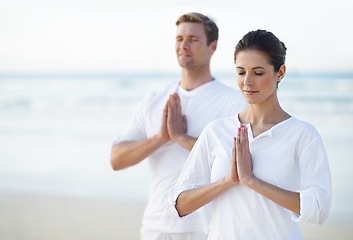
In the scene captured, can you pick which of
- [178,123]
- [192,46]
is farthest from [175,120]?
[192,46]

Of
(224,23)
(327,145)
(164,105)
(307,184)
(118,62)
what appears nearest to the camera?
(307,184)

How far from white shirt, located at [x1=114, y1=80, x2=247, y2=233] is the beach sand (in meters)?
2.51

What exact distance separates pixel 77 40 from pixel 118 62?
1771 mm

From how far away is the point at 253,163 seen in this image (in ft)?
6.52

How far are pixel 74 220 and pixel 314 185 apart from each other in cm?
432

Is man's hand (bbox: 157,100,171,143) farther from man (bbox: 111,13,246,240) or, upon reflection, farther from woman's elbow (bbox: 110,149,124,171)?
woman's elbow (bbox: 110,149,124,171)

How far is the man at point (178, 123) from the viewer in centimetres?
280

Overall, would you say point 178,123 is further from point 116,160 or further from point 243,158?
point 243,158

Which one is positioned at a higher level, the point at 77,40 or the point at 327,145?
the point at 77,40

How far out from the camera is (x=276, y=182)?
194cm

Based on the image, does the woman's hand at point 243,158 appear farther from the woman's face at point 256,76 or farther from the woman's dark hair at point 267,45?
the woman's dark hair at point 267,45

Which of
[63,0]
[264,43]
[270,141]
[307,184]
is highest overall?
[63,0]

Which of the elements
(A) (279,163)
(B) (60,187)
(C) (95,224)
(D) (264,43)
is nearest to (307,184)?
(A) (279,163)

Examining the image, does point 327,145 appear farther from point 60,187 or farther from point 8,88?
point 8,88
